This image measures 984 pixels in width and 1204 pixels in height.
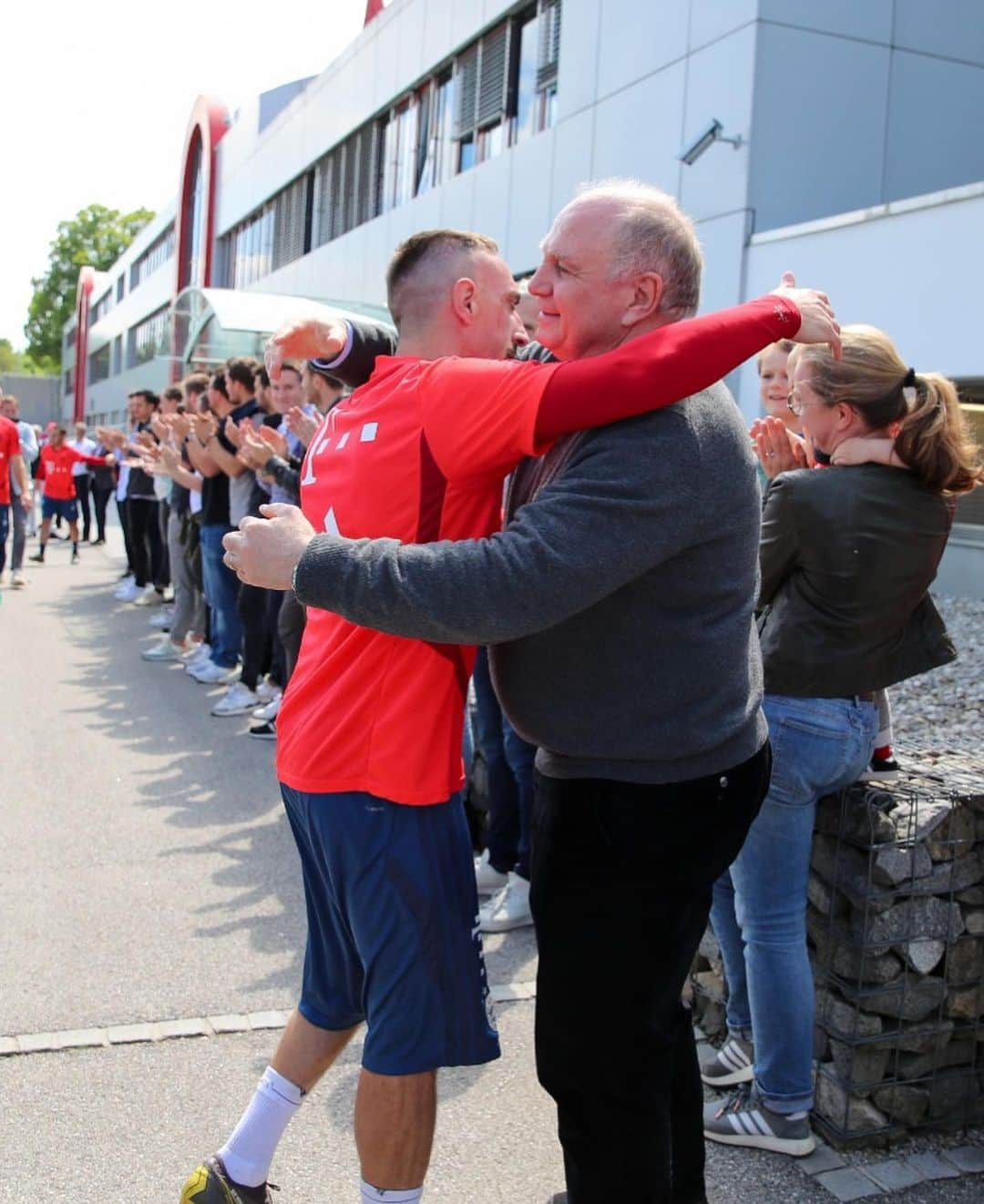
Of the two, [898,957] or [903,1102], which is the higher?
[898,957]

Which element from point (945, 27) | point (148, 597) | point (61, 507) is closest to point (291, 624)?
point (148, 597)

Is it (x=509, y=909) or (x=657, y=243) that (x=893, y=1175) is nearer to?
(x=509, y=909)

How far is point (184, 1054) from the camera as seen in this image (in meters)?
3.54

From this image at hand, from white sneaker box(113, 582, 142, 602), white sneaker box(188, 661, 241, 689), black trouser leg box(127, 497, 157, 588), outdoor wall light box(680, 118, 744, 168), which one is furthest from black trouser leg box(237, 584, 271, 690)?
outdoor wall light box(680, 118, 744, 168)

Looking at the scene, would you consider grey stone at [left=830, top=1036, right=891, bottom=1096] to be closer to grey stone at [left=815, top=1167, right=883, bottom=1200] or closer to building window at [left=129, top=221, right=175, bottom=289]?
grey stone at [left=815, top=1167, right=883, bottom=1200]

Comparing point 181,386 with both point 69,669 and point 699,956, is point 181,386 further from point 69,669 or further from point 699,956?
point 699,956

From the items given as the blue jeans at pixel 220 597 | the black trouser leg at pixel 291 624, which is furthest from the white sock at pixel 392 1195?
the blue jeans at pixel 220 597

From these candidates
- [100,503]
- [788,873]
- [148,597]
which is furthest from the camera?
[100,503]

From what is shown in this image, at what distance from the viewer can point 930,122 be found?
12.5 meters

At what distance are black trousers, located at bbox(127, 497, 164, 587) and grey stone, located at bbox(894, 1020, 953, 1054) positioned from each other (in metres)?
11.6

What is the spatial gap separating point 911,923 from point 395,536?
1.74 meters

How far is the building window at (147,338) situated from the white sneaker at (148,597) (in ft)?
108

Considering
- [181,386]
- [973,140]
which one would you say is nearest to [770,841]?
[181,386]

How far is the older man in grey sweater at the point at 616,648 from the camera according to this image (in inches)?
78.9
